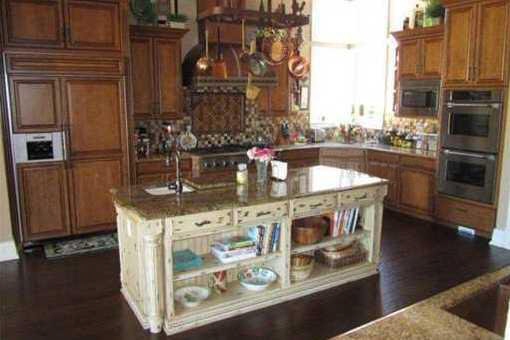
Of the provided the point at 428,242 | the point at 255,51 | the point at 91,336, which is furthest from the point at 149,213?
the point at 428,242

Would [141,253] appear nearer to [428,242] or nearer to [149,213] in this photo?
[149,213]

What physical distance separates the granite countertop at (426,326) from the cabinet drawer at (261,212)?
63.4 inches

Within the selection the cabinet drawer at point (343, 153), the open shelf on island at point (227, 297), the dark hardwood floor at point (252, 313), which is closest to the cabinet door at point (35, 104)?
the dark hardwood floor at point (252, 313)

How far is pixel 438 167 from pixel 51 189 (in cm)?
444

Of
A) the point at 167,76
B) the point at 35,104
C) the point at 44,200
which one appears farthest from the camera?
the point at 167,76

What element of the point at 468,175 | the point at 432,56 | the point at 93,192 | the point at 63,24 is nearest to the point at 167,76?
the point at 63,24

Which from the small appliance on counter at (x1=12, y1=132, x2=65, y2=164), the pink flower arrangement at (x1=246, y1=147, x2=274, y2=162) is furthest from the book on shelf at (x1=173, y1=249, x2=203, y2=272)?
the small appliance on counter at (x1=12, y1=132, x2=65, y2=164)

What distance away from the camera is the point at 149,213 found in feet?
8.98

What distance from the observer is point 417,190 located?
556 centimetres

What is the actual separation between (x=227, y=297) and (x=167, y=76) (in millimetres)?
3137

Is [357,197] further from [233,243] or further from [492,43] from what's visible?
[492,43]

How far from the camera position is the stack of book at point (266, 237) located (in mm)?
3296

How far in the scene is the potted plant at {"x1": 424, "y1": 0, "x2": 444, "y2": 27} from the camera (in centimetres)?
536

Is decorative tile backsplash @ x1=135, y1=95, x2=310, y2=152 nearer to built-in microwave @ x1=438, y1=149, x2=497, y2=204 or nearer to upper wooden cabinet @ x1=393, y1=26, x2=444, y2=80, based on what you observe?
upper wooden cabinet @ x1=393, y1=26, x2=444, y2=80
